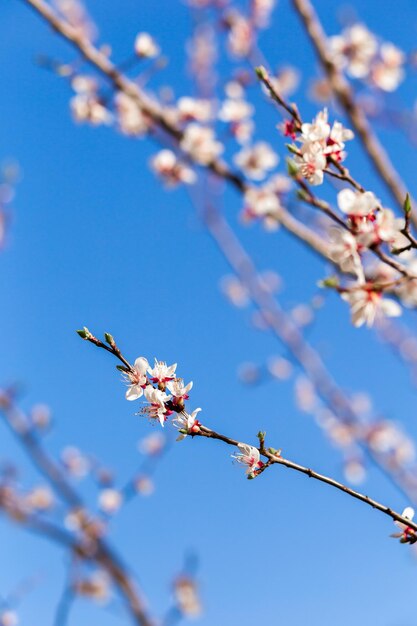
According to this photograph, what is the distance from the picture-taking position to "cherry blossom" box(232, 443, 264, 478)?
1506 mm

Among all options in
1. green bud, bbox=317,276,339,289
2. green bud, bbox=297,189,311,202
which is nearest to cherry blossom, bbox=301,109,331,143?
green bud, bbox=297,189,311,202

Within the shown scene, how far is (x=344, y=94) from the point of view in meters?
3.20

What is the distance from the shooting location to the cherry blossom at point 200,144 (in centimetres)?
385

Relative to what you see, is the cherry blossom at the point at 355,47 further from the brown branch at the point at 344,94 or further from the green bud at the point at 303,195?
the green bud at the point at 303,195

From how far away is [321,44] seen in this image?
10.6 feet

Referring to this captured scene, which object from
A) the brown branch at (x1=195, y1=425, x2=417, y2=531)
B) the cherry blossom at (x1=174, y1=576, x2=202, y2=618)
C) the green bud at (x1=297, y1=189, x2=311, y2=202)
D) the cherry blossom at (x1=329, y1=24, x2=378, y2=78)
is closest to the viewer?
the brown branch at (x1=195, y1=425, x2=417, y2=531)

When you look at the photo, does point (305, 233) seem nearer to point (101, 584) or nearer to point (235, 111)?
point (235, 111)

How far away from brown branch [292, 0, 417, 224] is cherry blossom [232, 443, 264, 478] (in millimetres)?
2107

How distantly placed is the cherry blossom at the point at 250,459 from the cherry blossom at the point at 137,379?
32 cm

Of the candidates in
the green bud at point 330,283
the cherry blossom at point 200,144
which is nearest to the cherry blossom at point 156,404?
the green bud at point 330,283

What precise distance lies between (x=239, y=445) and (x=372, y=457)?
120 inches

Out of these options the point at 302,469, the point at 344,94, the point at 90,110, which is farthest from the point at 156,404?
the point at 90,110

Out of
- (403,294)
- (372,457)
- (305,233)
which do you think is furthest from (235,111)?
(372,457)

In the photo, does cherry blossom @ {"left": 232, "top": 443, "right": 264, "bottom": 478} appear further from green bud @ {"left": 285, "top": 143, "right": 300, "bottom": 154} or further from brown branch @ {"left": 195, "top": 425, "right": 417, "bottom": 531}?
green bud @ {"left": 285, "top": 143, "right": 300, "bottom": 154}
